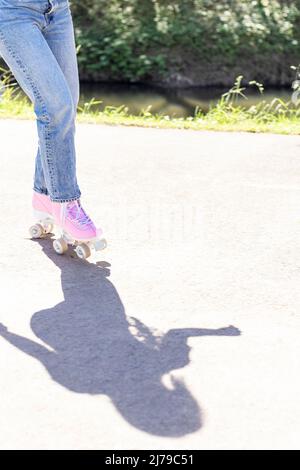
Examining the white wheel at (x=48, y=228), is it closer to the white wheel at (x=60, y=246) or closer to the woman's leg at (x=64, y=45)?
the white wheel at (x=60, y=246)

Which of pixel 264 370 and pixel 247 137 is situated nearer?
pixel 264 370

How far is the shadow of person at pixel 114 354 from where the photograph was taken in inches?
130

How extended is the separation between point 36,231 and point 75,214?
40 centimetres

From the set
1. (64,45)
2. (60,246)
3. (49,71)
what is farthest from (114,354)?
(64,45)

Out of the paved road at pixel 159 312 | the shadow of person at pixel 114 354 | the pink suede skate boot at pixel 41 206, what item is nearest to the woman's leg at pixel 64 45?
the pink suede skate boot at pixel 41 206

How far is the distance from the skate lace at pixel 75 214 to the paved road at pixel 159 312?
0.21 meters

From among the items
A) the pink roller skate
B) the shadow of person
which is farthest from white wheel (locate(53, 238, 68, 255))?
the shadow of person

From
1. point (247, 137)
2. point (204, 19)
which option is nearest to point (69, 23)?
point (247, 137)

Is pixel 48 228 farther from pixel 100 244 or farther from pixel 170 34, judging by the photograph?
pixel 170 34

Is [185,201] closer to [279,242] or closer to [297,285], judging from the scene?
[279,242]

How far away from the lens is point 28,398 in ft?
11.1

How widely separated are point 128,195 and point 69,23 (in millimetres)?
1479

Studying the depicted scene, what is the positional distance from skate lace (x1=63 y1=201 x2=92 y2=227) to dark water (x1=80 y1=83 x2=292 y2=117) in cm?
789

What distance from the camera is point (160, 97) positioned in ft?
45.9
